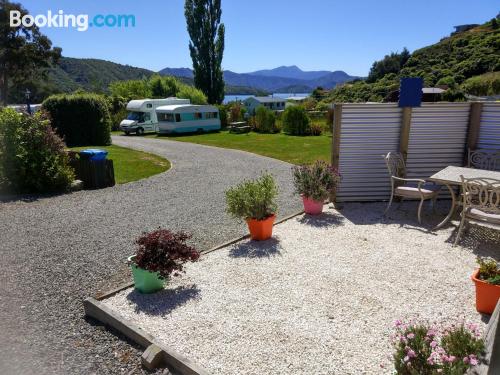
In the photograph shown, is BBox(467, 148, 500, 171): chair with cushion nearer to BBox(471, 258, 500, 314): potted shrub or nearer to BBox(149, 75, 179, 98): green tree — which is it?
BBox(471, 258, 500, 314): potted shrub

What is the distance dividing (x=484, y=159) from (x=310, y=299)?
16.9 feet

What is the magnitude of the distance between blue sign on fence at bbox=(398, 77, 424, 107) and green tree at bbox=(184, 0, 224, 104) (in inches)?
1329

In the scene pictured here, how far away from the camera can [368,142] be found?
720 cm

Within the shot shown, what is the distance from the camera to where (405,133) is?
710 cm

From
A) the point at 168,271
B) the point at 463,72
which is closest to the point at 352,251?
the point at 168,271

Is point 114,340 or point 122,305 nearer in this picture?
point 114,340

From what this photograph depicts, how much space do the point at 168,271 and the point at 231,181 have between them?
272 inches

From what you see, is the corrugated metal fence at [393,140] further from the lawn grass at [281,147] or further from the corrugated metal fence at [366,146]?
the lawn grass at [281,147]

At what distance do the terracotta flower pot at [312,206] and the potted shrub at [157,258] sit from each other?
317 cm

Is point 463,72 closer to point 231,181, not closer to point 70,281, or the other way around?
point 231,181

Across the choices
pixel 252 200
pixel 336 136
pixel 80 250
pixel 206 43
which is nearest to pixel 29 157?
pixel 80 250

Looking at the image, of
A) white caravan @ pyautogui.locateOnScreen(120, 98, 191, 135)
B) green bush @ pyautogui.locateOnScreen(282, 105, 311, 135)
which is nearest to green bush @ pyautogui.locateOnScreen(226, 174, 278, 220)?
green bush @ pyautogui.locateOnScreen(282, 105, 311, 135)

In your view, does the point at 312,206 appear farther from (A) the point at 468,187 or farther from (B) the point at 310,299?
(B) the point at 310,299

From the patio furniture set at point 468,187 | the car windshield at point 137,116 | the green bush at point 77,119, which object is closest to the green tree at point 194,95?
the car windshield at point 137,116
